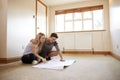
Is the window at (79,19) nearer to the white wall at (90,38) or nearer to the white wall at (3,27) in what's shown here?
the white wall at (90,38)

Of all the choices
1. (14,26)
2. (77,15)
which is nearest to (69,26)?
(77,15)

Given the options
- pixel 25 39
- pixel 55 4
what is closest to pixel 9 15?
pixel 25 39

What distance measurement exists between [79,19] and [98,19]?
718 mm

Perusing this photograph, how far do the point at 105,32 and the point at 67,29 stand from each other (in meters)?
1.47

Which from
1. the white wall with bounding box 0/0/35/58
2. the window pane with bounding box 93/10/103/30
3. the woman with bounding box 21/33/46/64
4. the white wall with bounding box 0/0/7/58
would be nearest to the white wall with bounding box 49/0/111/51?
the window pane with bounding box 93/10/103/30

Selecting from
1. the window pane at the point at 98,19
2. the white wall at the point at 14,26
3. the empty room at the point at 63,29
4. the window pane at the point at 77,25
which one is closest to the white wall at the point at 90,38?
the empty room at the point at 63,29

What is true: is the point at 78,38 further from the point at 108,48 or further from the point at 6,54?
the point at 6,54

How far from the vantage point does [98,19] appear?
439cm

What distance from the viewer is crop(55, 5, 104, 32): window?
4379mm

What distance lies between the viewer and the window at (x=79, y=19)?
4.38 metres

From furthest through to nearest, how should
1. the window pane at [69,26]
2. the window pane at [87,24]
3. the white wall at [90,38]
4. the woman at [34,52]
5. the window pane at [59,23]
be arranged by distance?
the window pane at [59,23] < the window pane at [69,26] < the window pane at [87,24] < the white wall at [90,38] < the woman at [34,52]

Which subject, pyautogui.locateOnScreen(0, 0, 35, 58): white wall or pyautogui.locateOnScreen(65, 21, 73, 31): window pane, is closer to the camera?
pyautogui.locateOnScreen(0, 0, 35, 58): white wall

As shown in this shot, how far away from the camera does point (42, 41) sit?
7.57 feet

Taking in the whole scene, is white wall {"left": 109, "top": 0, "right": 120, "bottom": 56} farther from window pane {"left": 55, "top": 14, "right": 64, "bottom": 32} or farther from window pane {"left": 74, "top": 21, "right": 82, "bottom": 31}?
window pane {"left": 55, "top": 14, "right": 64, "bottom": 32}
